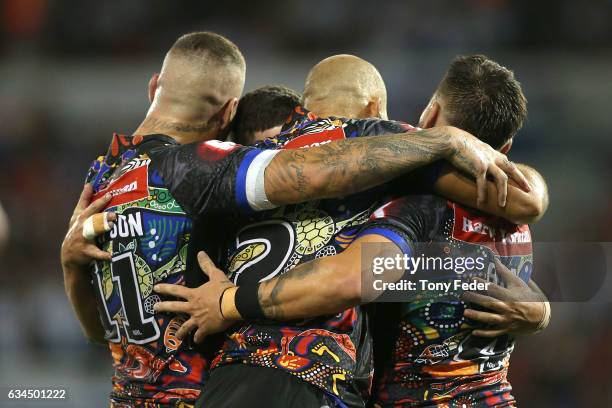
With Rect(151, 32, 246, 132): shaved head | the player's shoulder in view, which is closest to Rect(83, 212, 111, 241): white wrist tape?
Rect(151, 32, 246, 132): shaved head

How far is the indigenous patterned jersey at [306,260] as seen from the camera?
118 inches

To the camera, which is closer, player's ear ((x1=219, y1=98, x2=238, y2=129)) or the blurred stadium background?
player's ear ((x1=219, y1=98, x2=238, y2=129))

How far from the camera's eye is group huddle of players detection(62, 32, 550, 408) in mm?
3018

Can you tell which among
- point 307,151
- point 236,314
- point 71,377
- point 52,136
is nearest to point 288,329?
point 236,314

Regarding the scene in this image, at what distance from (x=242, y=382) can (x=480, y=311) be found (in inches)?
38.2

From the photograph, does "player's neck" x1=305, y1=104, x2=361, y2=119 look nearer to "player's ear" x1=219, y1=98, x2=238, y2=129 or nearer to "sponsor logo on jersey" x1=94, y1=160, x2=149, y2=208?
"player's ear" x1=219, y1=98, x2=238, y2=129

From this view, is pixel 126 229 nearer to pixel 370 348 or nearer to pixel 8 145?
pixel 370 348

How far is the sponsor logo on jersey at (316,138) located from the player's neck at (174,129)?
553 millimetres

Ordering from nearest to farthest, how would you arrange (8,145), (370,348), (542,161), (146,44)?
(370,348) < (542,161) < (8,145) < (146,44)

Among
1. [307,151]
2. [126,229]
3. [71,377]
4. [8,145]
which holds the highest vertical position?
[8,145]

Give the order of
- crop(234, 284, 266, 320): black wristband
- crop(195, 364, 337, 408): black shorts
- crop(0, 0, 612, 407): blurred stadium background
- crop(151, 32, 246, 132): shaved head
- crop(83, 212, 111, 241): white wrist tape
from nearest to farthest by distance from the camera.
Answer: crop(195, 364, 337, 408): black shorts < crop(234, 284, 266, 320): black wristband < crop(83, 212, 111, 241): white wrist tape < crop(151, 32, 246, 132): shaved head < crop(0, 0, 612, 407): blurred stadium background

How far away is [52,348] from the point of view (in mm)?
8484

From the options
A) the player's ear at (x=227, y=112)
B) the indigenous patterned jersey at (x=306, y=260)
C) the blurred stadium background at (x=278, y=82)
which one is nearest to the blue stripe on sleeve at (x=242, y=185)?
the indigenous patterned jersey at (x=306, y=260)

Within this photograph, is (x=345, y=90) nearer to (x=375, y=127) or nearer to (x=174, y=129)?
(x=375, y=127)
